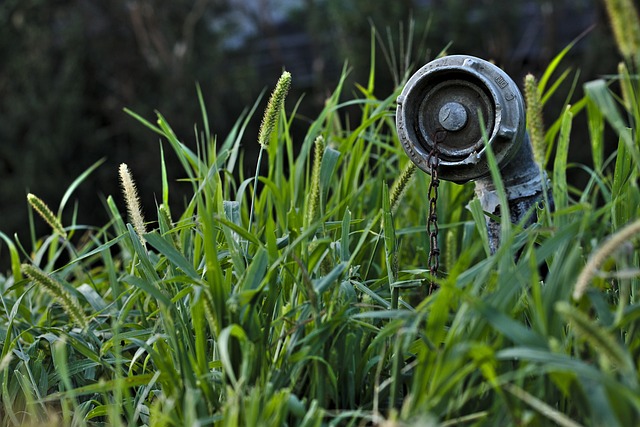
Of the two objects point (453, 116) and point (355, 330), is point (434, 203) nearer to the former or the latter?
point (453, 116)

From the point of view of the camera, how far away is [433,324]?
127cm

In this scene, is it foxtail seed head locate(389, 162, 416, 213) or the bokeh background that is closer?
foxtail seed head locate(389, 162, 416, 213)

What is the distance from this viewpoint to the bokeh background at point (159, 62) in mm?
7289

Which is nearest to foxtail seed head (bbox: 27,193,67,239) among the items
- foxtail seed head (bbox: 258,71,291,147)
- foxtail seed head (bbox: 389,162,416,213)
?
foxtail seed head (bbox: 258,71,291,147)

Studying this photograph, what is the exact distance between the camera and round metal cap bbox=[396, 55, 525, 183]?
1.75 metres

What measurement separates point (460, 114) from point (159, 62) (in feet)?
21.4

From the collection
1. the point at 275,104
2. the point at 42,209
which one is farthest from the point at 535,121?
the point at 42,209

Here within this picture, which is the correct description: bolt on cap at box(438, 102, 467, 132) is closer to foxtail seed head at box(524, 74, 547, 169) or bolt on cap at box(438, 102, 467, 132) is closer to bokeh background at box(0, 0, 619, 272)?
foxtail seed head at box(524, 74, 547, 169)

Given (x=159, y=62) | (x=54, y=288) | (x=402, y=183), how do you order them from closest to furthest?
(x=54, y=288), (x=402, y=183), (x=159, y=62)

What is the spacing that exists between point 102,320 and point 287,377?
74 centimetres

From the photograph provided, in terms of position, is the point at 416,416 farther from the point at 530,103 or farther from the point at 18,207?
the point at 18,207

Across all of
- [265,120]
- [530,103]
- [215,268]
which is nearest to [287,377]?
[215,268]

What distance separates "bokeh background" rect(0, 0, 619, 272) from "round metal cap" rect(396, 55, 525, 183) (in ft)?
16.1

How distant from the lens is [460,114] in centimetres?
180
